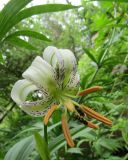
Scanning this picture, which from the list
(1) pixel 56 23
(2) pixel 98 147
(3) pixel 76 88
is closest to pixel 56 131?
(3) pixel 76 88

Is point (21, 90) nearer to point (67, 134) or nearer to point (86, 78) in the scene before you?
point (67, 134)

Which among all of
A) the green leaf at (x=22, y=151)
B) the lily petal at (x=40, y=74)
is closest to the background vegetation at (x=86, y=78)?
the green leaf at (x=22, y=151)

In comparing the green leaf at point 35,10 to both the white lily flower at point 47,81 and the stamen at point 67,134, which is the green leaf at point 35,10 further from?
the stamen at point 67,134

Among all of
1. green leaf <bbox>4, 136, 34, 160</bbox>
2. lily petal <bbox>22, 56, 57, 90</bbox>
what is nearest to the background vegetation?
green leaf <bbox>4, 136, 34, 160</bbox>

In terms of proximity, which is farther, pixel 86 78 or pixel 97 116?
pixel 86 78

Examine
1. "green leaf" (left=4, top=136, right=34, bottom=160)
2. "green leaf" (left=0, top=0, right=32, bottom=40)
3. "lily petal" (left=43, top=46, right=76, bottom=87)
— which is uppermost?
"green leaf" (left=0, top=0, right=32, bottom=40)

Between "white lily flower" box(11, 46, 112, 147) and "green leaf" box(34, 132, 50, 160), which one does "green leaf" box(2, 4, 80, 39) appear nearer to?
"white lily flower" box(11, 46, 112, 147)

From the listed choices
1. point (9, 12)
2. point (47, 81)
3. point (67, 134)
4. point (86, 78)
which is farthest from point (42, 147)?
point (86, 78)
